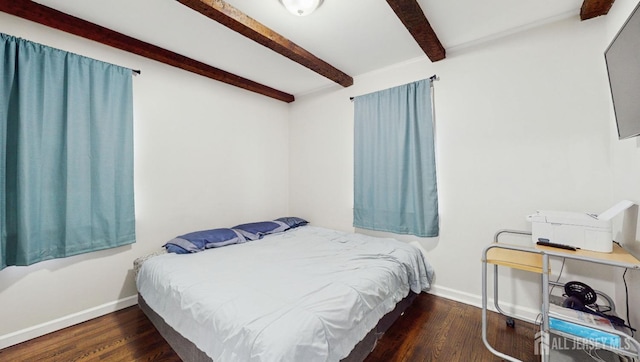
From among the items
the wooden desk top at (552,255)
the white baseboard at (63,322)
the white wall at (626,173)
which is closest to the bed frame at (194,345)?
the white baseboard at (63,322)

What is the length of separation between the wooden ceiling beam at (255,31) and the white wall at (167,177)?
3.94 ft

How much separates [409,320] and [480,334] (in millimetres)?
526

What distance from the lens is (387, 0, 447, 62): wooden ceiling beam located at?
5.87 feet

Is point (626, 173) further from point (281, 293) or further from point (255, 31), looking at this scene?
point (255, 31)

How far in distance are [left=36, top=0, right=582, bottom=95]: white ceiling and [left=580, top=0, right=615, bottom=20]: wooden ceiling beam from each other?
0.09 m

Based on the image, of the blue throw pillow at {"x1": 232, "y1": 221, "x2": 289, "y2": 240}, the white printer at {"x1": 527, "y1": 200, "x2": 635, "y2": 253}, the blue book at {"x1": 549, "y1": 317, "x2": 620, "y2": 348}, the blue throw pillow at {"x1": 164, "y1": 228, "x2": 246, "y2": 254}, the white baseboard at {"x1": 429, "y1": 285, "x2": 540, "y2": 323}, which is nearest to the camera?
the blue book at {"x1": 549, "y1": 317, "x2": 620, "y2": 348}

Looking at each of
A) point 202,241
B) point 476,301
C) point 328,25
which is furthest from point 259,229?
point 476,301

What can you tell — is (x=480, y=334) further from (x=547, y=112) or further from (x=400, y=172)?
(x=547, y=112)

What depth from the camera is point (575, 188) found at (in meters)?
2.03

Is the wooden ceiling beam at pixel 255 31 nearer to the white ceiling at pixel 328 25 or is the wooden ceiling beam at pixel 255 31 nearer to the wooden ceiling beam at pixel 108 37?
the white ceiling at pixel 328 25

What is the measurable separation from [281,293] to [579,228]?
6.11ft

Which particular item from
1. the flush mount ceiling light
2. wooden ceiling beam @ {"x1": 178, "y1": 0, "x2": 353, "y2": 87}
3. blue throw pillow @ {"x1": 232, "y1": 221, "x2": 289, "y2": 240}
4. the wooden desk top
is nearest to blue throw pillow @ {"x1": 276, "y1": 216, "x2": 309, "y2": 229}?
blue throw pillow @ {"x1": 232, "y1": 221, "x2": 289, "y2": 240}

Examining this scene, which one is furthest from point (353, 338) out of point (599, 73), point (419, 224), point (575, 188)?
point (599, 73)

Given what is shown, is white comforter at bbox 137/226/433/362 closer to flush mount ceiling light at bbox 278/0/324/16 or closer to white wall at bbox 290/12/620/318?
white wall at bbox 290/12/620/318
